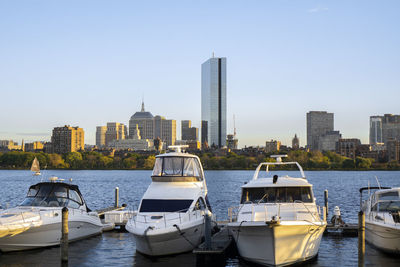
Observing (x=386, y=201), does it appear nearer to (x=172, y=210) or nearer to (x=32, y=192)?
(x=172, y=210)

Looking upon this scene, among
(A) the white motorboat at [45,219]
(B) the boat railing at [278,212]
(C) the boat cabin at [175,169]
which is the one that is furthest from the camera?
(C) the boat cabin at [175,169]

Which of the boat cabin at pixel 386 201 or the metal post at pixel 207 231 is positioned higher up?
the boat cabin at pixel 386 201

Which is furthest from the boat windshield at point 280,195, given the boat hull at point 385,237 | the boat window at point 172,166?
the boat window at point 172,166

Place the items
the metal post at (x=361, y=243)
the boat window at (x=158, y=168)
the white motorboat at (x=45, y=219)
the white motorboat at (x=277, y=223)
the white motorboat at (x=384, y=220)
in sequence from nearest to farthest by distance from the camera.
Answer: the white motorboat at (x=277, y=223)
the metal post at (x=361, y=243)
the white motorboat at (x=384, y=220)
the white motorboat at (x=45, y=219)
the boat window at (x=158, y=168)

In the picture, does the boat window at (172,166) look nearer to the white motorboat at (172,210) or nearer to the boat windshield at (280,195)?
the white motorboat at (172,210)

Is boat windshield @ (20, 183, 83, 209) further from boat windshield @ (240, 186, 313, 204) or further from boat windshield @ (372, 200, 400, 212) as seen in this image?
boat windshield @ (372, 200, 400, 212)

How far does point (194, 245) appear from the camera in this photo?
26.3 meters

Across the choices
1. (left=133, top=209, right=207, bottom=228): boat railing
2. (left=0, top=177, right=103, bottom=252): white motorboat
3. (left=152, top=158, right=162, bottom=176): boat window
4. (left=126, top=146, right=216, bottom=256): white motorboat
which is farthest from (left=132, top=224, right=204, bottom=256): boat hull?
(left=0, top=177, right=103, bottom=252): white motorboat

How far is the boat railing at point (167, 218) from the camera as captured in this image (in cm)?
2447

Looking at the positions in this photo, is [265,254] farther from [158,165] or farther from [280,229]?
[158,165]

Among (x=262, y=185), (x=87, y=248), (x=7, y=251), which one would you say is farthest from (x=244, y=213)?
(x=7, y=251)

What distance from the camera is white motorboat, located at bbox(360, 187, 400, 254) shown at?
2428 centimetres

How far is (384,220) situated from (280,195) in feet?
17.2

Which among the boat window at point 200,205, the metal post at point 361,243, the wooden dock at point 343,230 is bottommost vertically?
the wooden dock at point 343,230
